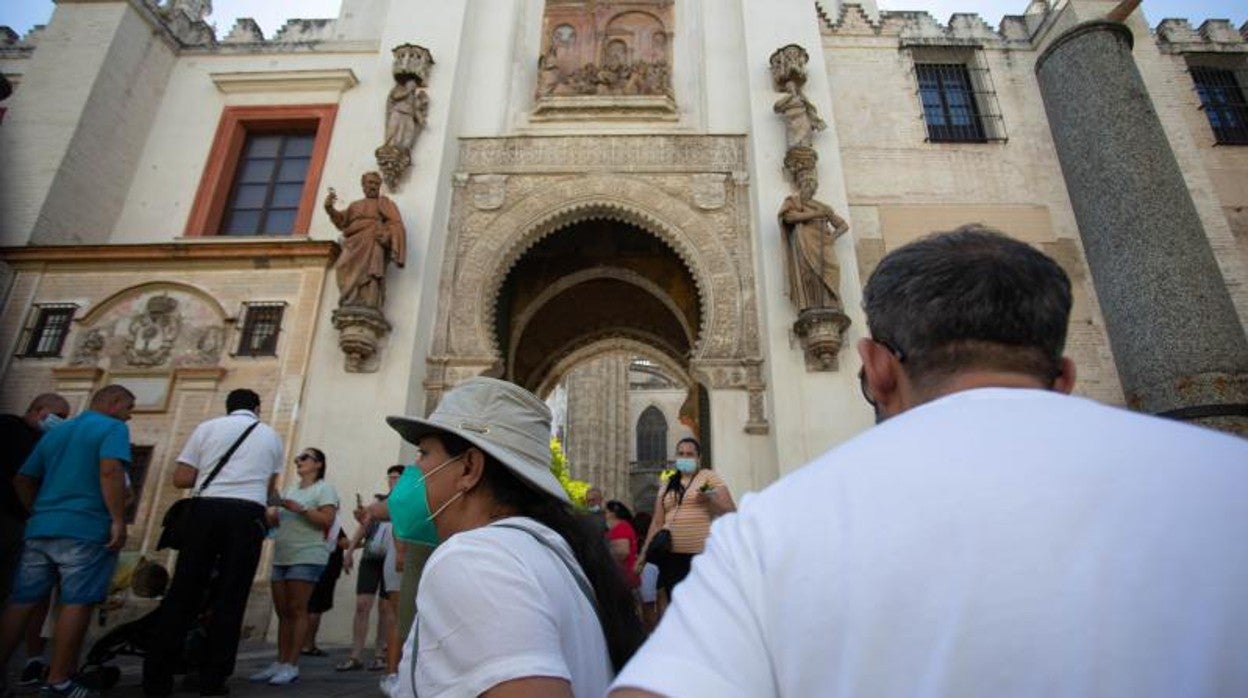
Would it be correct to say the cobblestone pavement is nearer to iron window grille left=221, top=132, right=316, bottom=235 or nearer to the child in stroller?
the child in stroller

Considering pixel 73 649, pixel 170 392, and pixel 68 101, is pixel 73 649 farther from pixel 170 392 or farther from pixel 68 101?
pixel 68 101

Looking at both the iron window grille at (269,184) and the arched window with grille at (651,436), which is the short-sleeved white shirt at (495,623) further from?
the arched window with grille at (651,436)

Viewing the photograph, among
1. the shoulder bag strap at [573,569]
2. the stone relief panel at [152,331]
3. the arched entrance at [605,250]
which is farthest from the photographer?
the stone relief panel at [152,331]

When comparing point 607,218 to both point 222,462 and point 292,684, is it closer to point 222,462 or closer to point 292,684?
point 222,462

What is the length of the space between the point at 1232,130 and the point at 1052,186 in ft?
10.4

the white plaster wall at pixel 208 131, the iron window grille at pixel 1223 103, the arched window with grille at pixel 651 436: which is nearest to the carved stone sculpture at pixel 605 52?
the white plaster wall at pixel 208 131

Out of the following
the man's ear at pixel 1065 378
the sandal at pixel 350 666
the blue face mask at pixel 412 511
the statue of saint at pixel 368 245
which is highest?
the statue of saint at pixel 368 245

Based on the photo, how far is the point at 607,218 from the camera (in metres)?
9.08

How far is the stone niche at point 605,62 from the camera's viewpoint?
9.66 m

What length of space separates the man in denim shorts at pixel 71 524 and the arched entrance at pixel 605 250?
4.23 meters

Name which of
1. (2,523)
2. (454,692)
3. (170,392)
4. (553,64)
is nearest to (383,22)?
(553,64)

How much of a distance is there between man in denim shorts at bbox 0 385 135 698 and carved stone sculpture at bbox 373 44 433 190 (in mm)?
5745

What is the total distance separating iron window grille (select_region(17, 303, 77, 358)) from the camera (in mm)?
8078

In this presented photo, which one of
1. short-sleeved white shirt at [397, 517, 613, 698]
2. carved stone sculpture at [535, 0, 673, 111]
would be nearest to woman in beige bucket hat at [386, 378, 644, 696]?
short-sleeved white shirt at [397, 517, 613, 698]
